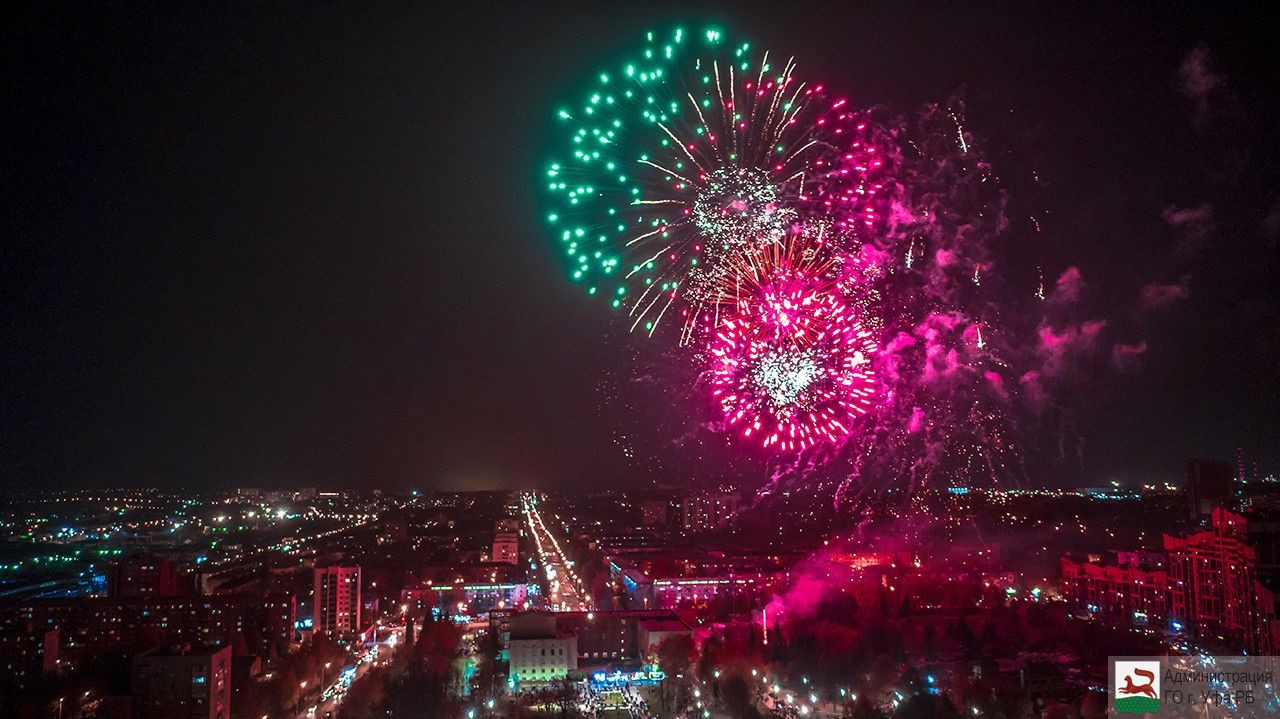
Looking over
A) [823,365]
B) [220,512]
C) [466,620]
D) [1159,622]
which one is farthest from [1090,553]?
[220,512]

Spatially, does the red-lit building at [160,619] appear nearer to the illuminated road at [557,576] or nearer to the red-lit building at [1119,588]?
the illuminated road at [557,576]

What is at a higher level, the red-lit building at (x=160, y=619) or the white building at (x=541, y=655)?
the red-lit building at (x=160, y=619)

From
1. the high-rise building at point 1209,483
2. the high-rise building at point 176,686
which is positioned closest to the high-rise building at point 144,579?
the high-rise building at point 176,686

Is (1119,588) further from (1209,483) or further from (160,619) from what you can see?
(160,619)

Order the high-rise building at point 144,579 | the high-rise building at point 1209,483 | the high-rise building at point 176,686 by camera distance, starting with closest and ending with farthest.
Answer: the high-rise building at point 176,686, the high-rise building at point 144,579, the high-rise building at point 1209,483

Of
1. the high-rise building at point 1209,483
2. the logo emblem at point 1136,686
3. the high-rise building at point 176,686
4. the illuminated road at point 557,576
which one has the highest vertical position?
the high-rise building at point 1209,483

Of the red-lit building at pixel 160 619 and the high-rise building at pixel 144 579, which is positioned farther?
the high-rise building at pixel 144 579

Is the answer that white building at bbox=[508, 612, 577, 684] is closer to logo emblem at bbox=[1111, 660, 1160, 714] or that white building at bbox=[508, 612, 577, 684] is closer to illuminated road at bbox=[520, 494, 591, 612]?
illuminated road at bbox=[520, 494, 591, 612]
